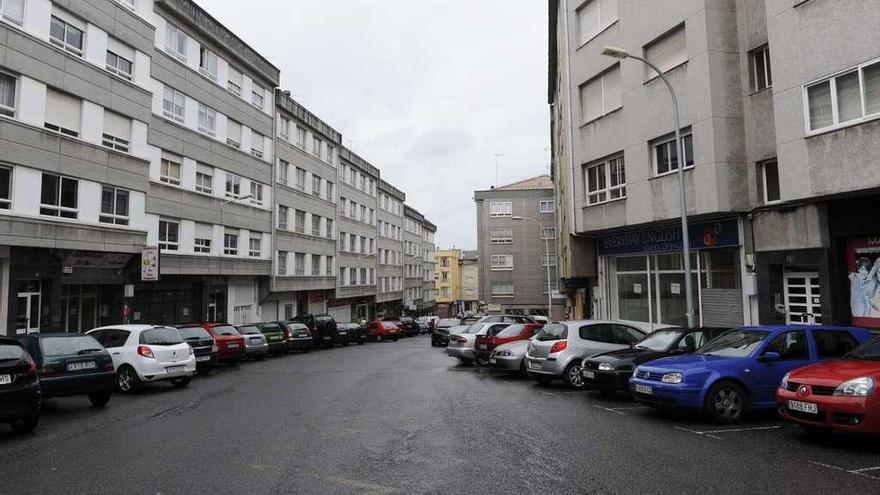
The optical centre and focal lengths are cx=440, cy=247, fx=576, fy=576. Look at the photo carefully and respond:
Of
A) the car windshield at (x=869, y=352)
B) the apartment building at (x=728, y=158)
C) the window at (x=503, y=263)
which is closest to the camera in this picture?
the car windshield at (x=869, y=352)

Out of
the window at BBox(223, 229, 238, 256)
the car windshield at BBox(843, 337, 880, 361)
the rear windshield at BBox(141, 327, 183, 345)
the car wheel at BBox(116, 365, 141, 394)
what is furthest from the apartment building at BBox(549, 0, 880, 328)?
the window at BBox(223, 229, 238, 256)

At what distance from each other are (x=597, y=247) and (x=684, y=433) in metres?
15.3

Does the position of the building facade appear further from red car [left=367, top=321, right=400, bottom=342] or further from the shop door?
the shop door

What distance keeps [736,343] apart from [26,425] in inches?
433

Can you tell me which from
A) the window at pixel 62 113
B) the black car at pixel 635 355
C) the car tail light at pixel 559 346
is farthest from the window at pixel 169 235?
the black car at pixel 635 355

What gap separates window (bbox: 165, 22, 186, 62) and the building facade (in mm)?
36482

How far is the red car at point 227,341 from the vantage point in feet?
63.6

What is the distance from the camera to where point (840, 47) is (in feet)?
39.5

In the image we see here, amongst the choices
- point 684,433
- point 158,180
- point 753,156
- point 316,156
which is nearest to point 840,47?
point 753,156

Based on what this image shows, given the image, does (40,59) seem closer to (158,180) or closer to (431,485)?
(158,180)

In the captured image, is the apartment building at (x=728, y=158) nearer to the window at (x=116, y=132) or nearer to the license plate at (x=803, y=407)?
the license plate at (x=803, y=407)

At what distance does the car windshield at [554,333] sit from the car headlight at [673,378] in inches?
164

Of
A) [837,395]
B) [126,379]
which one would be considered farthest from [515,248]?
[837,395]

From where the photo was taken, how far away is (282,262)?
37.5 m
